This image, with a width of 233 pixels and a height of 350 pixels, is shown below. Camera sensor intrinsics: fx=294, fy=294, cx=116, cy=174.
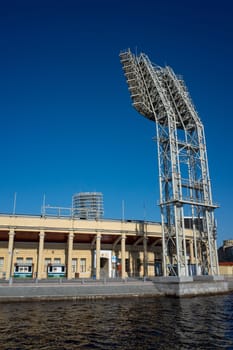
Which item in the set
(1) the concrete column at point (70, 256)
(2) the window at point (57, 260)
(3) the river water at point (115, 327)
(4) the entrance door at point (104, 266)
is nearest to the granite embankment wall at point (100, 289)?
(3) the river water at point (115, 327)

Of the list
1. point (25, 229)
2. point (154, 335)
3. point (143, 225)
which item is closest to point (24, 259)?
point (25, 229)

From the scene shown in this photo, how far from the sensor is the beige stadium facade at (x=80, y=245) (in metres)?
50.6

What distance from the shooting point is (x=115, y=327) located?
799 inches

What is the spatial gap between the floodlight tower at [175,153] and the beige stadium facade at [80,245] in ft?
26.2

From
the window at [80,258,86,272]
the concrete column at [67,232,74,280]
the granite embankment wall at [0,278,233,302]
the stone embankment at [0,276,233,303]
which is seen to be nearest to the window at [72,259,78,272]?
the window at [80,258,86,272]

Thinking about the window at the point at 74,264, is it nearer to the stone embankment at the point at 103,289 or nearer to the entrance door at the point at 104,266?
the entrance door at the point at 104,266

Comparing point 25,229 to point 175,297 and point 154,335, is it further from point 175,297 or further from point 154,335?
point 154,335

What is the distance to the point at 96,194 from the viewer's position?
17350 cm

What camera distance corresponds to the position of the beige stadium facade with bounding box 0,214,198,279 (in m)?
50.6

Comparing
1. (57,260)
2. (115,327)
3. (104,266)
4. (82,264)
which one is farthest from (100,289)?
(104,266)

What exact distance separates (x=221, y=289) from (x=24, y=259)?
3553cm

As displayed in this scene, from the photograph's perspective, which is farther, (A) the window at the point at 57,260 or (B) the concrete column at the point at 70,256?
(A) the window at the point at 57,260

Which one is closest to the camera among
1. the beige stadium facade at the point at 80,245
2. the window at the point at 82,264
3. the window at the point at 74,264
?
the beige stadium facade at the point at 80,245

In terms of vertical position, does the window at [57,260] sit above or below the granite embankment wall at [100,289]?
above
